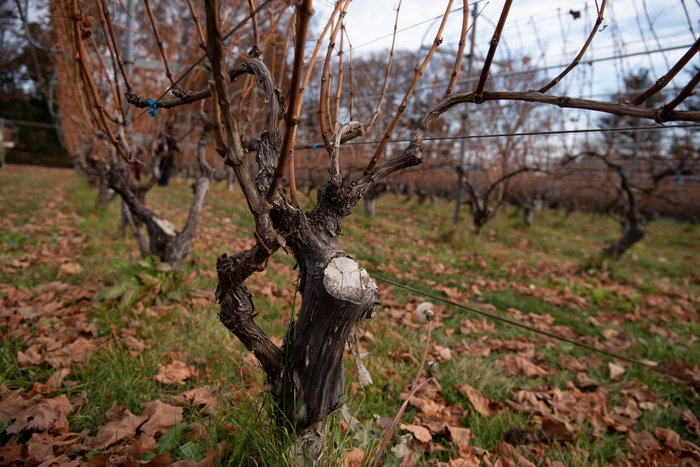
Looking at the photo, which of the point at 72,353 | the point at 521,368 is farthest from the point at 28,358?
the point at 521,368

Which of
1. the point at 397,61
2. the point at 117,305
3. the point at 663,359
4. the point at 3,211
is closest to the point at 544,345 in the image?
the point at 663,359

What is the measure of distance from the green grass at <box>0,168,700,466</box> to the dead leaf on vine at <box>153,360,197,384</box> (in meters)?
0.03

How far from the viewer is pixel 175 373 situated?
1.93 m

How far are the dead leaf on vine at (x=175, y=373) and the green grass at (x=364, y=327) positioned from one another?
32 mm

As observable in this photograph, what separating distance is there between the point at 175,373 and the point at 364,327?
1.36 meters

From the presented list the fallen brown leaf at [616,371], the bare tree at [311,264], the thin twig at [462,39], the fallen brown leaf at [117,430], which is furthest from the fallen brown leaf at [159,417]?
the fallen brown leaf at [616,371]

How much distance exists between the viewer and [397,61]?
10359mm

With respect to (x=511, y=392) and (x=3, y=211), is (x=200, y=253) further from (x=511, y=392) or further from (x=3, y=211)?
(x=3, y=211)

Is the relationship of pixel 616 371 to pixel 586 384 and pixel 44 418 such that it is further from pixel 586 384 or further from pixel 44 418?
pixel 44 418

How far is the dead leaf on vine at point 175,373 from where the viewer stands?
6.16 feet

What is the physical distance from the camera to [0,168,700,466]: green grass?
5.50ft

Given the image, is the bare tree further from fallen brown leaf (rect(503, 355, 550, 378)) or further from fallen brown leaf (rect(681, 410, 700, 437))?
fallen brown leaf (rect(681, 410, 700, 437))

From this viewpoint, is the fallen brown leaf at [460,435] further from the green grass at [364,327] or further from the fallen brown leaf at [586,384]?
the fallen brown leaf at [586,384]

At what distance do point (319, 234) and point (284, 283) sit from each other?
264 centimetres
